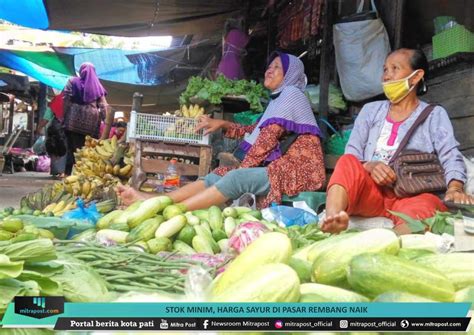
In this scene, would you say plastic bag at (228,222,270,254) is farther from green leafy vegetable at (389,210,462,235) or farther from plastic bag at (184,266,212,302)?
plastic bag at (184,266,212,302)

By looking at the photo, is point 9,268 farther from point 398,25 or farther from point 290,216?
point 398,25

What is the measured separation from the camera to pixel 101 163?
6938 millimetres

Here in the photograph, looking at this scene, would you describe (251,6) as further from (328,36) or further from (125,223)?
(125,223)

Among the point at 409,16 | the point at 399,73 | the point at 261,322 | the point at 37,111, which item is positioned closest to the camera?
the point at 261,322

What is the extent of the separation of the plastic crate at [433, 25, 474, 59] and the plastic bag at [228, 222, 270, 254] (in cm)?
260

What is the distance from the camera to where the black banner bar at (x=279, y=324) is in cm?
103

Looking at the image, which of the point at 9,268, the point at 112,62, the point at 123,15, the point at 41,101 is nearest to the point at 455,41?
the point at 9,268

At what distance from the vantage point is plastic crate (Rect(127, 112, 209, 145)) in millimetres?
5230

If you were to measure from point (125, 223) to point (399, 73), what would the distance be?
218cm

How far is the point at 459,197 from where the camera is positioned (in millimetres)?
2920

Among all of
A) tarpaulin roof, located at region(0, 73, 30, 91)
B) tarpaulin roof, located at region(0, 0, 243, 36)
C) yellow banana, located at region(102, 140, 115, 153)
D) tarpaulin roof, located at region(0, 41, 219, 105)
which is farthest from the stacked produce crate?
tarpaulin roof, located at region(0, 73, 30, 91)

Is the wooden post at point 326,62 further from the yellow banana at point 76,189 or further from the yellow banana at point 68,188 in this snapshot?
the yellow banana at point 68,188

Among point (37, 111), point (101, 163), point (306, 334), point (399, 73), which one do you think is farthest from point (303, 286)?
point (37, 111)

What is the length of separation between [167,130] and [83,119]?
413 centimetres
